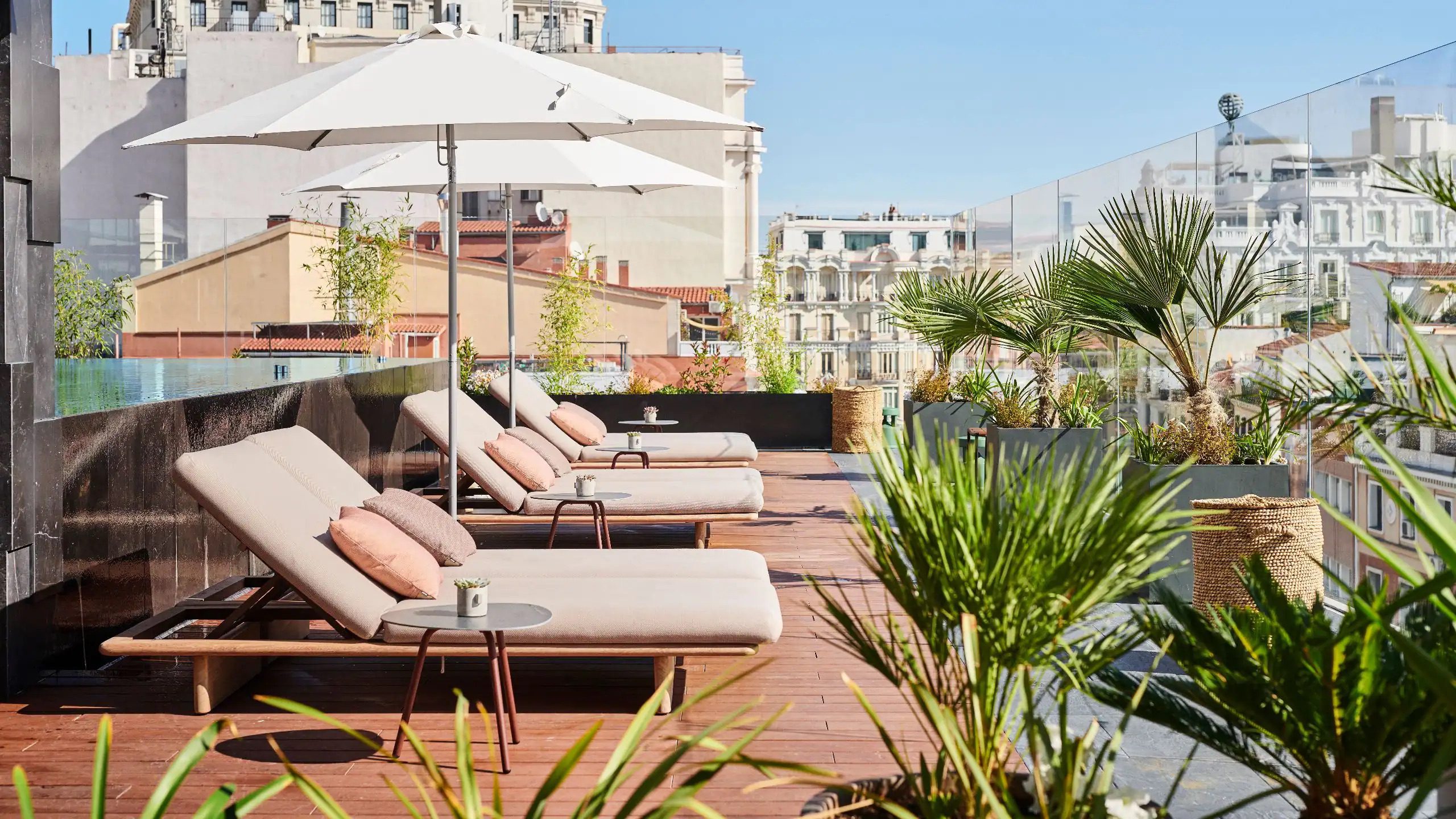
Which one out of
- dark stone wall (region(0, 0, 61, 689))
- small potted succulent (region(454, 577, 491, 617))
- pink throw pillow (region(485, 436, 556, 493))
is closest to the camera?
small potted succulent (region(454, 577, 491, 617))

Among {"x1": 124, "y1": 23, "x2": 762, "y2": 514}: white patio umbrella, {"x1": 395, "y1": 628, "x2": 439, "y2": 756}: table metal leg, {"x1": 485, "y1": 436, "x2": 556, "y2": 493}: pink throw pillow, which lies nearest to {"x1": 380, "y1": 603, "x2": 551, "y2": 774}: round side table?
{"x1": 395, "y1": 628, "x2": 439, "y2": 756}: table metal leg

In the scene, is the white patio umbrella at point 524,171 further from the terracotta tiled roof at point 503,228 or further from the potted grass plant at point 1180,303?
the terracotta tiled roof at point 503,228

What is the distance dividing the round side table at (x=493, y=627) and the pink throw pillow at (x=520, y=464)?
2.98 m

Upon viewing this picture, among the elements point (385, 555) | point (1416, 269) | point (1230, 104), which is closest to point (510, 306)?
point (385, 555)

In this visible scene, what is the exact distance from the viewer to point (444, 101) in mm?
4973

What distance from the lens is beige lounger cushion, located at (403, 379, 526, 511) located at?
23.3ft

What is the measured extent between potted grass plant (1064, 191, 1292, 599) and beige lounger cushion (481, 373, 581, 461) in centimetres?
380

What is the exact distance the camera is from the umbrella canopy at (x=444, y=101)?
4875 millimetres

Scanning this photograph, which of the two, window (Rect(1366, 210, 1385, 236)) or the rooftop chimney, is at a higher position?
the rooftop chimney

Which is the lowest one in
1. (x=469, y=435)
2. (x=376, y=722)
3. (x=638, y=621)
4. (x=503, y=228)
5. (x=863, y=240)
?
(x=376, y=722)

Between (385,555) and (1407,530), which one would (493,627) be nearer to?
(385,555)

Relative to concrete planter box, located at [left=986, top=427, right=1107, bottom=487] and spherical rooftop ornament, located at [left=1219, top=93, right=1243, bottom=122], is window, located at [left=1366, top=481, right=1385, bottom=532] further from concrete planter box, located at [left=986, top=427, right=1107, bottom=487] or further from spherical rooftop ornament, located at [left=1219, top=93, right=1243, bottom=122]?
spherical rooftop ornament, located at [left=1219, top=93, right=1243, bottom=122]

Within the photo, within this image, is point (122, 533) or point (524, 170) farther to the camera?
point (524, 170)

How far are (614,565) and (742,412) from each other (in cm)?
901
